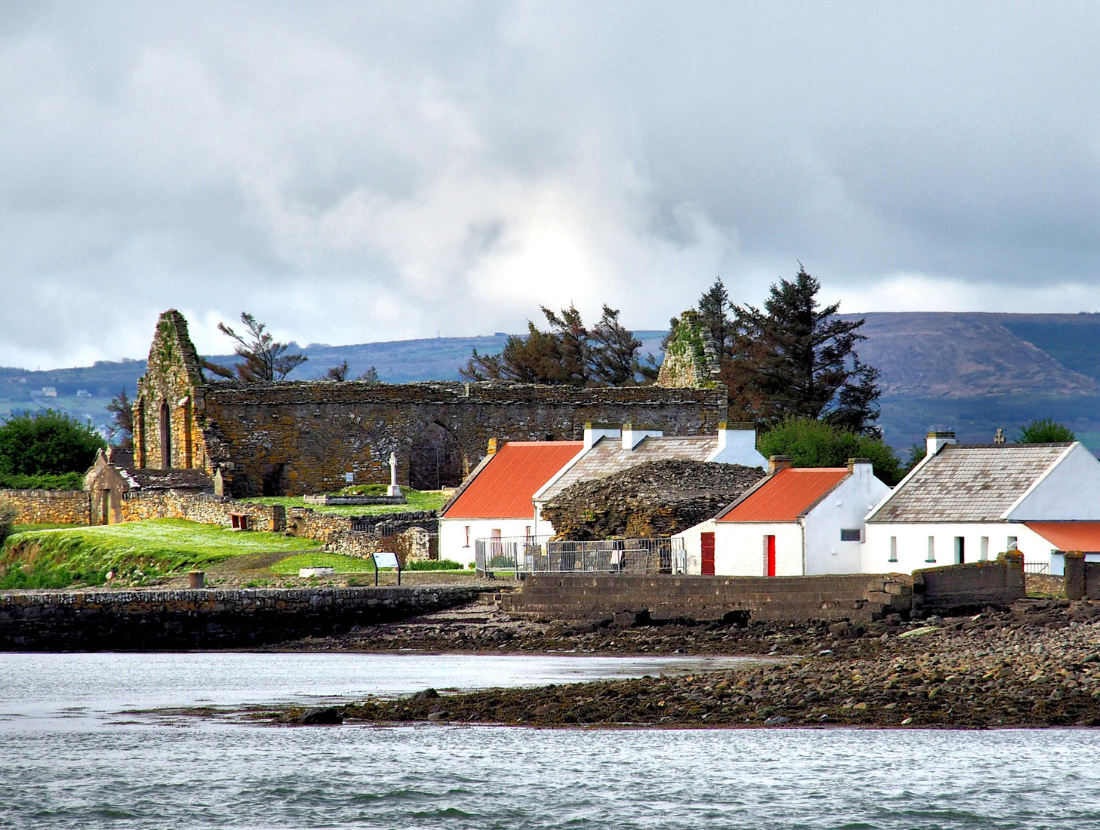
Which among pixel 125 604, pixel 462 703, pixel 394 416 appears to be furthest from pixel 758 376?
pixel 462 703

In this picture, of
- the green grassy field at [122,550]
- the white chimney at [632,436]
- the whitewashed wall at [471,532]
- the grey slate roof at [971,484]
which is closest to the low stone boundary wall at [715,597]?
the grey slate roof at [971,484]

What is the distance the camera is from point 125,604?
44.3 m

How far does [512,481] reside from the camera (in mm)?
53406

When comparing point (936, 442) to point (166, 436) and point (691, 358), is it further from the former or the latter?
point (166, 436)

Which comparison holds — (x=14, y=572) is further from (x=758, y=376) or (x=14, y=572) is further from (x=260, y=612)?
(x=758, y=376)

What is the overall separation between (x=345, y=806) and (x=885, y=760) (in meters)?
7.70

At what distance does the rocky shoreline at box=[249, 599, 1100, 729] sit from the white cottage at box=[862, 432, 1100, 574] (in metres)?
4.10

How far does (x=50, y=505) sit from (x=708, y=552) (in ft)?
93.7

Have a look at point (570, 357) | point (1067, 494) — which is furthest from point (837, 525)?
point (570, 357)

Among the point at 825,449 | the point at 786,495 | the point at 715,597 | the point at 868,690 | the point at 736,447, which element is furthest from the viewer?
the point at 825,449

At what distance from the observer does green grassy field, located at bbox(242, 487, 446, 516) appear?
54.7 meters

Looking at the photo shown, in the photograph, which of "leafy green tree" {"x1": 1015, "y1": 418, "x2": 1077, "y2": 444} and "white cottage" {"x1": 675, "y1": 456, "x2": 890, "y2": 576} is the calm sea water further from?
"leafy green tree" {"x1": 1015, "y1": 418, "x2": 1077, "y2": 444}

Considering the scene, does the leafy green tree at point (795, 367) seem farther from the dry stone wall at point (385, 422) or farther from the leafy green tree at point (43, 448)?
the leafy green tree at point (43, 448)

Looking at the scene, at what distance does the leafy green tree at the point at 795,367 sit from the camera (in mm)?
83500
